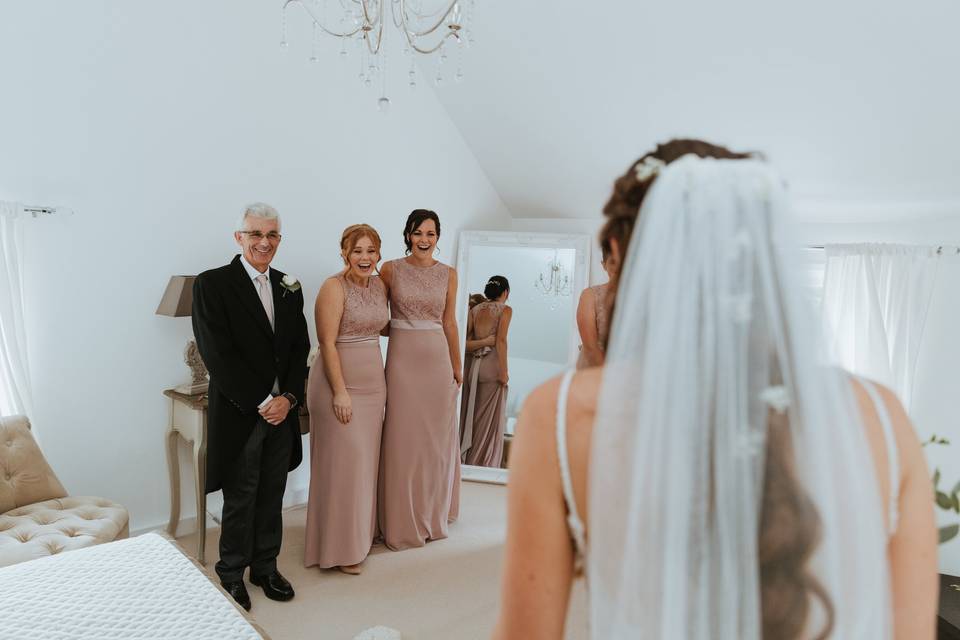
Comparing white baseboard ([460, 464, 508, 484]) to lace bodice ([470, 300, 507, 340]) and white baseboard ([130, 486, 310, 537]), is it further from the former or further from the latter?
white baseboard ([130, 486, 310, 537])

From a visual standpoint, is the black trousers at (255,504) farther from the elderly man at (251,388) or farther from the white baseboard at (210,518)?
the white baseboard at (210,518)

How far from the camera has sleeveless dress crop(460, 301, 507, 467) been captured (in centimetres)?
469

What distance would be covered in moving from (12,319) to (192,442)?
3.08 ft

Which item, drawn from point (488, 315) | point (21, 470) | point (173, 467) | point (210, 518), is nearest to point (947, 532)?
point (21, 470)

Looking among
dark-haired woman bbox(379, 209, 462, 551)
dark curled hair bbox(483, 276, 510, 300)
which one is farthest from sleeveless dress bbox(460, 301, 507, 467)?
dark-haired woman bbox(379, 209, 462, 551)

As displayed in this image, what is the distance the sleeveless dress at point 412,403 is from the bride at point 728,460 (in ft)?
8.70

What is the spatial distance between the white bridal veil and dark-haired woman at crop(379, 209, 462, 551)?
2.68 metres

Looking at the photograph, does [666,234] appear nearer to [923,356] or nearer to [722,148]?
[722,148]

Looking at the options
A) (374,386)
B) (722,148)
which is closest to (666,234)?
(722,148)

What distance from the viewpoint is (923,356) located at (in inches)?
152

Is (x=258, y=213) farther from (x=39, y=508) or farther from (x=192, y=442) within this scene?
(x=39, y=508)

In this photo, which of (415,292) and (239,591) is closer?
(239,591)

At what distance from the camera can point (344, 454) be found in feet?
10.5

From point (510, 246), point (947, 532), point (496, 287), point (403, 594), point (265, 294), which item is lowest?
point (403, 594)
